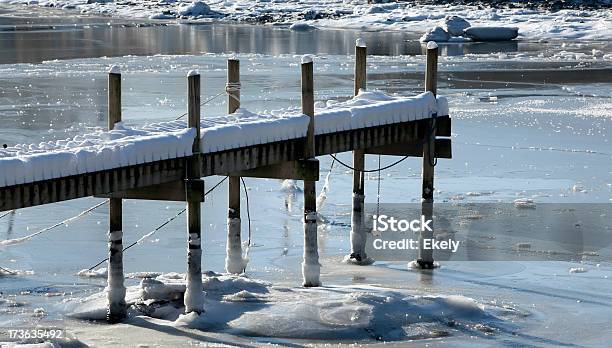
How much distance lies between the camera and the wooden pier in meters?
15.8

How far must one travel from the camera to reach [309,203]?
19219 mm

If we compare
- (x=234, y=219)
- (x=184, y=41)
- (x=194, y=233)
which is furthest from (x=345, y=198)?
(x=184, y=41)

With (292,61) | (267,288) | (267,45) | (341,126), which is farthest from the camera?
(267,45)

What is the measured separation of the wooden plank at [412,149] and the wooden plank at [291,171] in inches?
120

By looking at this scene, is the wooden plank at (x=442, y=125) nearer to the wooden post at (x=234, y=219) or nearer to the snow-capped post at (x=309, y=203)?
the snow-capped post at (x=309, y=203)

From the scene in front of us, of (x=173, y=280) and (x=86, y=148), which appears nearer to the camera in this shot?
(x=86, y=148)

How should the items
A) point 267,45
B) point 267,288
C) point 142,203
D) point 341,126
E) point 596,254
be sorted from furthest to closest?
point 267,45 < point 142,203 < point 596,254 < point 341,126 < point 267,288

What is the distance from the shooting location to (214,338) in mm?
16281

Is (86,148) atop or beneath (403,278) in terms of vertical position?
atop

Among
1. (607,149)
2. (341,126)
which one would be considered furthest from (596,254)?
(607,149)

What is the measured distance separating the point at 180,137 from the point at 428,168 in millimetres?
5567

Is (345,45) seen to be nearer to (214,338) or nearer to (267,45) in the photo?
(267,45)

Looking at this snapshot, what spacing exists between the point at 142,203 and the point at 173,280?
723cm

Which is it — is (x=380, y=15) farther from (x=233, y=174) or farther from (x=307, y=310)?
(x=307, y=310)
